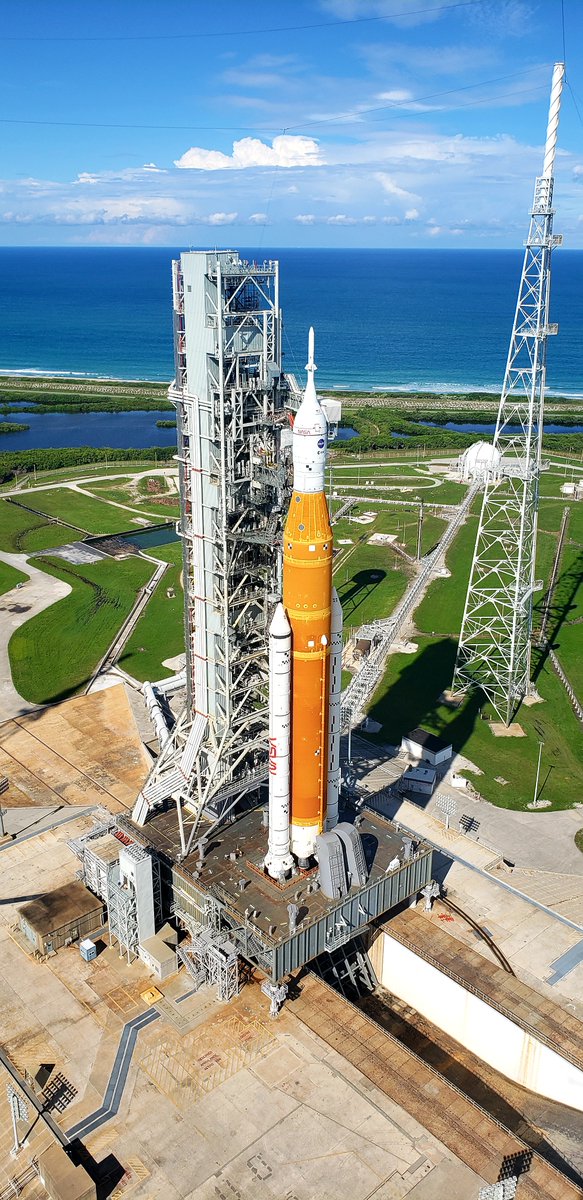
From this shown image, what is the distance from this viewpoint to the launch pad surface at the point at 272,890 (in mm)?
39625

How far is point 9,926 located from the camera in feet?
147

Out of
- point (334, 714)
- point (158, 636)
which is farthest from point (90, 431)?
point (334, 714)

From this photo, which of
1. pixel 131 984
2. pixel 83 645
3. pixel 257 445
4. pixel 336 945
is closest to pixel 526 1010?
pixel 336 945

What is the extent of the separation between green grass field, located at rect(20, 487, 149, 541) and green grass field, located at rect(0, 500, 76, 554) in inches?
78.8

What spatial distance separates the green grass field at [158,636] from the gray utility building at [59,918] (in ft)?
91.0

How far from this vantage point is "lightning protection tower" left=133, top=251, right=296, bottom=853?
137ft

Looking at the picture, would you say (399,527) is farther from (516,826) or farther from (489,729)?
(516,826)

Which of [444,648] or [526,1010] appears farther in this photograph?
[444,648]

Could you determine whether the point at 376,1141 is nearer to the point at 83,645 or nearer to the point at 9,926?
the point at 9,926

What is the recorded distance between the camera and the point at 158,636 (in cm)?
8031

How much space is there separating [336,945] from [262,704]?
15.9 metres

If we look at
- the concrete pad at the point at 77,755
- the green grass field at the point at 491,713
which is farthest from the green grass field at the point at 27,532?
the green grass field at the point at 491,713

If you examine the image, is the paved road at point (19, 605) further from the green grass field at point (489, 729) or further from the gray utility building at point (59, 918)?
the green grass field at point (489, 729)

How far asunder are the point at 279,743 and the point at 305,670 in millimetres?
3743
